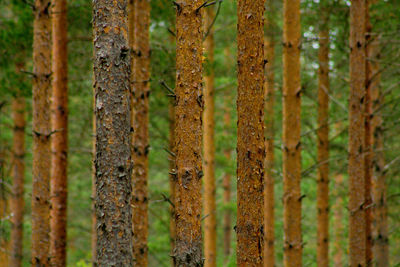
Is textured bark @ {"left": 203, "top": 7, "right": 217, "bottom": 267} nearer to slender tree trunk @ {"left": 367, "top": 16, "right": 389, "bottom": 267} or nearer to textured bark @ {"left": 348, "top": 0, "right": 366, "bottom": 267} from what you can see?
slender tree trunk @ {"left": 367, "top": 16, "right": 389, "bottom": 267}

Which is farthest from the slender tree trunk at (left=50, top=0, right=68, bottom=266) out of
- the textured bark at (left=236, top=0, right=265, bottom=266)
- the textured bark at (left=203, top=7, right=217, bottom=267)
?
the textured bark at (left=236, top=0, right=265, bottom=266)

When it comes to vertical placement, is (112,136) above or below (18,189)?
below

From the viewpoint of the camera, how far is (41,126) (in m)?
7.02

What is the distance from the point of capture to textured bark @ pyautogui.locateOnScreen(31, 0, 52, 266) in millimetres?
7020

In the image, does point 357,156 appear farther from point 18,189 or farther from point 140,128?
point 18,189

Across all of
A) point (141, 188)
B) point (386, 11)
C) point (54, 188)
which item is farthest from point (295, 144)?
point (54, 188)

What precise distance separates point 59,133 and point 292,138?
17.0 ft

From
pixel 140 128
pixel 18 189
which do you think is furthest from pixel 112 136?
pixel 18 189

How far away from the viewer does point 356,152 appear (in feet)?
24.8

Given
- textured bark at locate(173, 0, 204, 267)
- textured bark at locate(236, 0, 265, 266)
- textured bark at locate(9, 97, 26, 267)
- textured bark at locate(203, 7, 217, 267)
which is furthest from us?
textured bark at locate(9, 97, 26, 267)

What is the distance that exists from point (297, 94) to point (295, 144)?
0.91 m

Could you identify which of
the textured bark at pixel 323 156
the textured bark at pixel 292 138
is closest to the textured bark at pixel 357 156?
the textured bark at pixel 292 138

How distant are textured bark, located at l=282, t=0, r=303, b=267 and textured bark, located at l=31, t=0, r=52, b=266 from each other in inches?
162

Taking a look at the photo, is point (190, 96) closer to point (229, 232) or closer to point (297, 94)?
point (297, 94)
